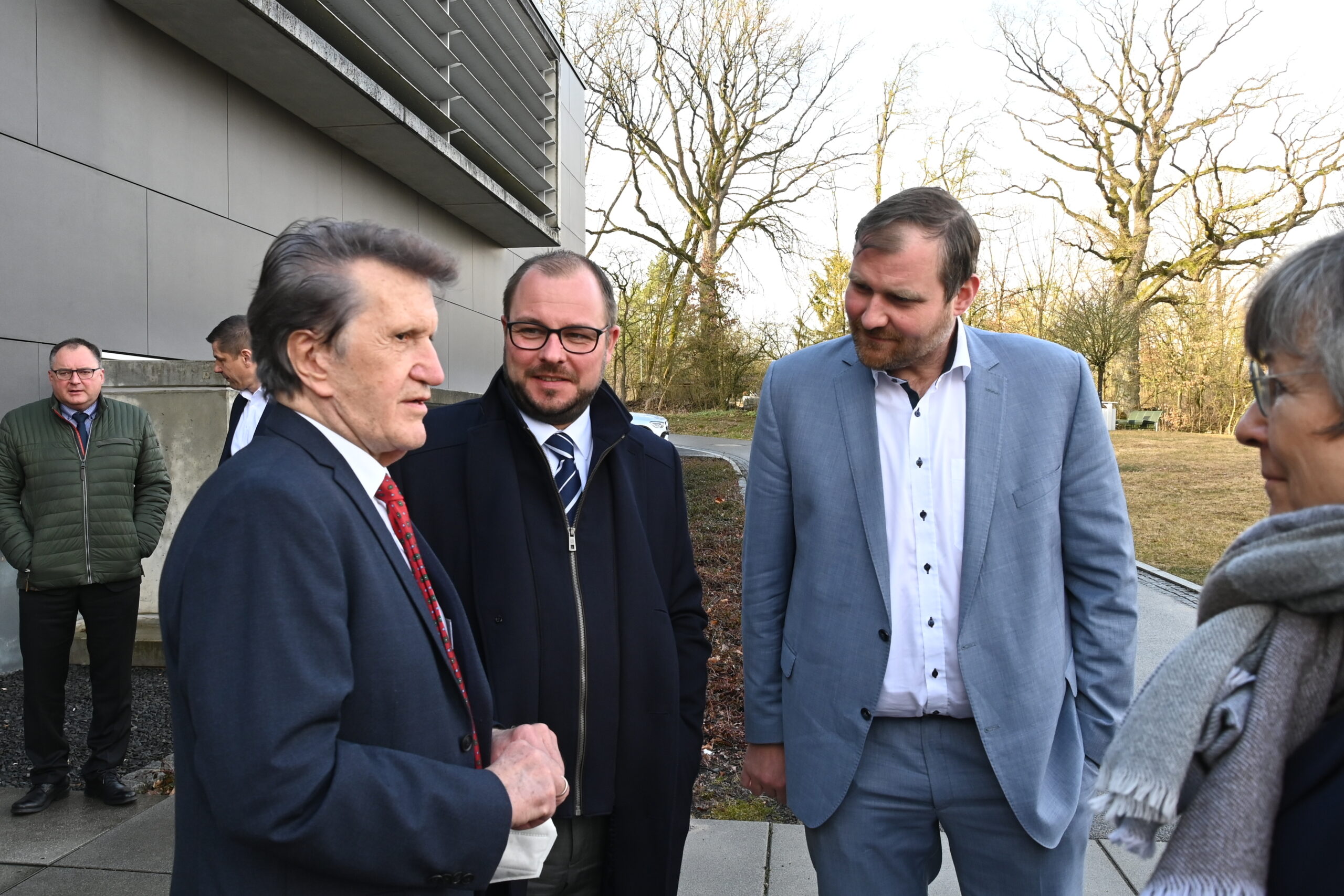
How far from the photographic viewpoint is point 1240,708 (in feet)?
3.88

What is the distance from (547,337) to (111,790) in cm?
361

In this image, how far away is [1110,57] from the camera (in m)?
30.3

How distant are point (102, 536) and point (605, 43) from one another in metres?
28.0

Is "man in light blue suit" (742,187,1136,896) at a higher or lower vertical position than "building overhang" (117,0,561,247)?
lower

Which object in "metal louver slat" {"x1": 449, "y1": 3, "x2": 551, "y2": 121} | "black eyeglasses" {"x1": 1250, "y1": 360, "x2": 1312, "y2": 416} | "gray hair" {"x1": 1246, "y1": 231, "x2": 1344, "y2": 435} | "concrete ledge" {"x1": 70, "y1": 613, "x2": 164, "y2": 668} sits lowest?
"concrete ledge" {"x1": 70, "y1": 613, "x2": 164, "y2": 668}

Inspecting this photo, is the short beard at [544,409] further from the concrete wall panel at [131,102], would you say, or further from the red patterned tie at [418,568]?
the concrete wall panel at [131,102]

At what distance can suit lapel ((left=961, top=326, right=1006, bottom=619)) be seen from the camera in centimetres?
223

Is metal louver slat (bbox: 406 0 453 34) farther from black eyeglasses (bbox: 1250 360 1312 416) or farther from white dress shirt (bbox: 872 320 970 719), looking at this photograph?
black eyeglasses (bbox: 1250 360 1312 416)

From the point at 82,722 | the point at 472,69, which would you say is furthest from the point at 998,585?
the point at 472,69

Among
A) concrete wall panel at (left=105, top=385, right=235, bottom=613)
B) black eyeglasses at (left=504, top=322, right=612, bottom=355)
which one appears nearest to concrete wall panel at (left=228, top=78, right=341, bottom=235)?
concrete wall panel at (left=105, top=385, right=235, bottom=613)

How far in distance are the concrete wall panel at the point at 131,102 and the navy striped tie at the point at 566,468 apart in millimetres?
5593

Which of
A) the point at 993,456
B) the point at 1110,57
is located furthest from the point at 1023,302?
the point at 993,456

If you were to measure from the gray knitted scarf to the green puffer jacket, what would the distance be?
4930 mm

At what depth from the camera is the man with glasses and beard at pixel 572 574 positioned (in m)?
2.30
